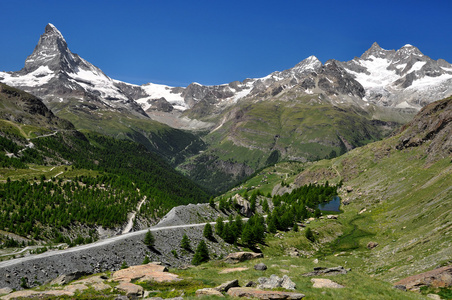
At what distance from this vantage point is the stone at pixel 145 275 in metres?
46.6

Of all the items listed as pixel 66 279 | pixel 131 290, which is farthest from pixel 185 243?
pixel 131 290

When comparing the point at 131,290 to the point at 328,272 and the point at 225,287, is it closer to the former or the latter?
the point at 225,287

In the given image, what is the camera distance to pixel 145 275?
1900 inches

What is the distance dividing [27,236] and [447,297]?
124003 mm

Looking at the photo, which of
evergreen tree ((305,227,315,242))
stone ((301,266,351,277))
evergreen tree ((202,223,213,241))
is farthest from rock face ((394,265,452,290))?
evergreen tree ((305,227,315,242))

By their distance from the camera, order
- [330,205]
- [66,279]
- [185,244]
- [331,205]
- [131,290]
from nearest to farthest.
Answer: [131,290] < [66,279] < [185,244] < [330,205] < [331,205]

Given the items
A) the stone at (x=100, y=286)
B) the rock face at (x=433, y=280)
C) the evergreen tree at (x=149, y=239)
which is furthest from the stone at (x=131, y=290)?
the evergreen tree at (x=149, y=239)

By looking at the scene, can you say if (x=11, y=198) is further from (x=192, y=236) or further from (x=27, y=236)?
(x=192, y=236)

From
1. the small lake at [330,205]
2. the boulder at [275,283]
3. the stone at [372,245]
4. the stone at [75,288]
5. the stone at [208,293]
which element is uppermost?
the stone at [75,288]

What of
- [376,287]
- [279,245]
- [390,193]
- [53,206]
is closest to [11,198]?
[53,206]

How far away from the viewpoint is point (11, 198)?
131m

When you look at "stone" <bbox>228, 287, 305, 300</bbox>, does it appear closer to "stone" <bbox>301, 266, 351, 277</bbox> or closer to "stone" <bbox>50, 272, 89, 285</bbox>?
"stone" <bbox>301, 266, 351, 277</bbox>

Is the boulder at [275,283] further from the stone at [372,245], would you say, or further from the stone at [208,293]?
the stone at [372,245]

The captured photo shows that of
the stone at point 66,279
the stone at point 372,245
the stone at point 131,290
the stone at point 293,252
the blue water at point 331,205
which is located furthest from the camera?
the blue water at point 331,205
